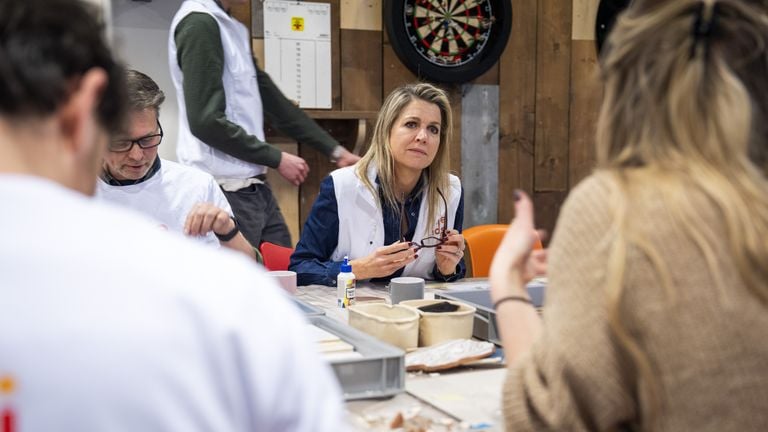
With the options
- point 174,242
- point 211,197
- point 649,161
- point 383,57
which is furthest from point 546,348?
point 383,57

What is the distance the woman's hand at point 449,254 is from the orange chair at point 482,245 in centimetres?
52

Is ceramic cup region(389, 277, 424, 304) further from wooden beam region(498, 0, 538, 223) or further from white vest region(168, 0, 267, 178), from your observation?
wooden beam region(498, 0, 538, 223)

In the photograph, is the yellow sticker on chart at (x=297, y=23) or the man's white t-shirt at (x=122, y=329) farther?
the yellow sticker on chart at (x=297, y=23)

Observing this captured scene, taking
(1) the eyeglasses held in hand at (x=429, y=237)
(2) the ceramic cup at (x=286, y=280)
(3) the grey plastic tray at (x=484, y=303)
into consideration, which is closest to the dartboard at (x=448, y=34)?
(1) the eyeglasses held in hand at (x=429, y=237)

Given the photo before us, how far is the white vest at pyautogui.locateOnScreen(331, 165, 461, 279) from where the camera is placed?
9.60 ft

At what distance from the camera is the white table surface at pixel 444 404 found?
1.40 meters

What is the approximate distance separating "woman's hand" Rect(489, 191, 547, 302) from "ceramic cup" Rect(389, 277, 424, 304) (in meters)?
0.94

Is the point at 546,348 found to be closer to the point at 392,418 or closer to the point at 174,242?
the point at 392,418

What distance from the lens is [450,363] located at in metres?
1.71

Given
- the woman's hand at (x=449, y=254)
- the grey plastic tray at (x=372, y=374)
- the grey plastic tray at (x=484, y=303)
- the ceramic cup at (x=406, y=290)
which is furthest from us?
the woman's hand at (x=449, y=254)

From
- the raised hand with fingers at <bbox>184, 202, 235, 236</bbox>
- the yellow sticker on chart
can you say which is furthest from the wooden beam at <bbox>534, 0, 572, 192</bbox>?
the raised hand with fingers at <bbox>184, 202, 235, 236</bbox>

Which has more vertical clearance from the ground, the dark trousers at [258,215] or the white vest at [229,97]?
the white vest at [229,97]

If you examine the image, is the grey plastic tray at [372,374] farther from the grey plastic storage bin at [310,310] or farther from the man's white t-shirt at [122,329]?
the man's white t-shirt at [122,329]

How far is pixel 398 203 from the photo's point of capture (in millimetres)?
3049
